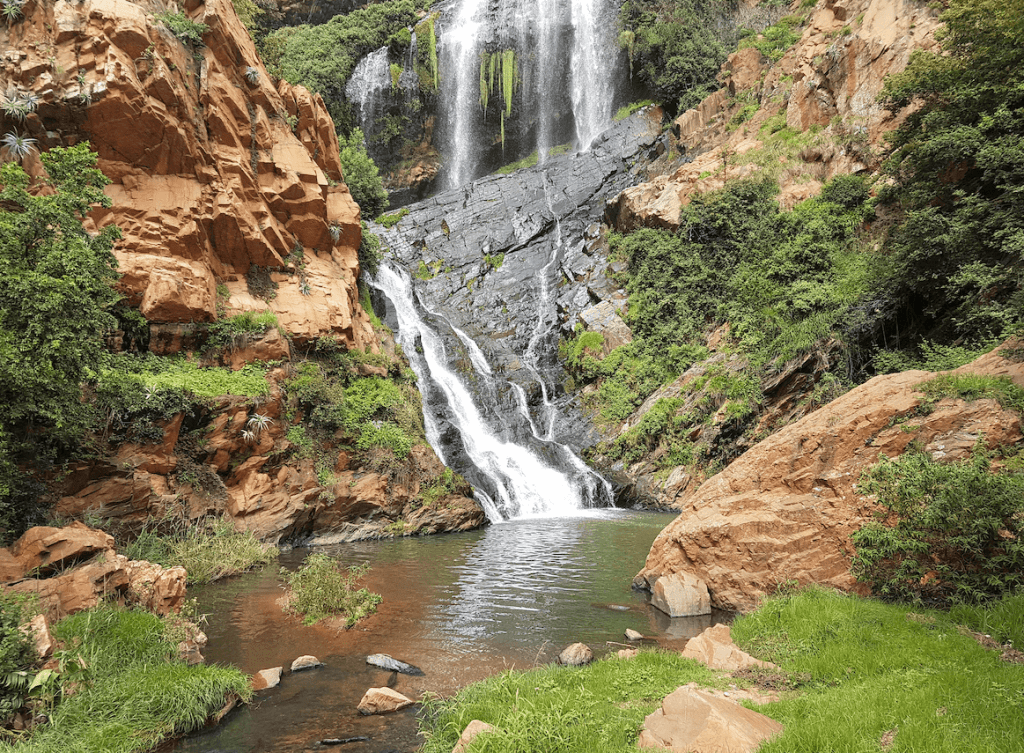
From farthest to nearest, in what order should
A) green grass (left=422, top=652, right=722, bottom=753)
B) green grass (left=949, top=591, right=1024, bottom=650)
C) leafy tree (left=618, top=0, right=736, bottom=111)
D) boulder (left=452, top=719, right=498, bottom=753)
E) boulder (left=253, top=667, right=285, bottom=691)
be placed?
1. leafy tree (left=618, top=0, right=736, bottom=111)
2. boulder (left=253, top=667, right=285, bottom=691)
3. green grass (left=949, top=591, right=1024, bottom=650)
4. boulder (left=452, top=719, right=498, bottom=753)
5. green grass (left=422, top=652, right=722, bottom=753)

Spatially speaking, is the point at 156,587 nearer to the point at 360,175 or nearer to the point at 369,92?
the point at 360,175

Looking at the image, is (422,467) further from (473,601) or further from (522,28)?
(522,28)

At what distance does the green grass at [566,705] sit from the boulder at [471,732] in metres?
0.10

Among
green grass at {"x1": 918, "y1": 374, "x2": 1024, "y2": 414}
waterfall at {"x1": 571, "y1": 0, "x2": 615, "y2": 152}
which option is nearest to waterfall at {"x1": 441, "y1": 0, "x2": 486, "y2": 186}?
waterfall at {"x1": 571, "y1": 0, "x2": 615, "y2": 152}

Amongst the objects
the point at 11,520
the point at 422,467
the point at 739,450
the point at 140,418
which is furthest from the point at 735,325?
the point at 11,520

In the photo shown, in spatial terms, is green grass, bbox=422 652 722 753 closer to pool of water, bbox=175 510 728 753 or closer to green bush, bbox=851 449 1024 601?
pool of water, bbox=175 510 728 753

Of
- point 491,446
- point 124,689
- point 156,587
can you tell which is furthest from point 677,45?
point 124,689

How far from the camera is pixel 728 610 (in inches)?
332

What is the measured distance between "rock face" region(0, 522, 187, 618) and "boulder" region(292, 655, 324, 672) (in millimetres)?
2062

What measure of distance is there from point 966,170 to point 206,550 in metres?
22.1

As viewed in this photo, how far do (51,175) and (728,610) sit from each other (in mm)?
13193

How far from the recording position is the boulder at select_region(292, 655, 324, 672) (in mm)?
7172

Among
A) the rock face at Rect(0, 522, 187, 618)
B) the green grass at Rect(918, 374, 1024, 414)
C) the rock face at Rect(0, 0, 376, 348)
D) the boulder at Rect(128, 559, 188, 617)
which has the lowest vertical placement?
the boulder at Rect(128, 559, 188, 617)

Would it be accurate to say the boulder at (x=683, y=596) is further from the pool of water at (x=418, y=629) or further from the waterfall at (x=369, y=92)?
the waterfall at (x=369, y=92)
